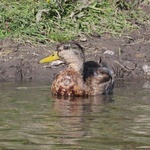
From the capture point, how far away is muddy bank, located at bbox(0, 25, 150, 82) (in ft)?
43.7

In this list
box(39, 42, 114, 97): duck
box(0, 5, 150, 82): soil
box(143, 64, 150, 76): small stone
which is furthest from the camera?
box(143, 64, 150, 76): small stone

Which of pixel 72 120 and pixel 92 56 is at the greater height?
pixel 92 56

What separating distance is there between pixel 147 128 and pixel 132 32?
20.8 feet

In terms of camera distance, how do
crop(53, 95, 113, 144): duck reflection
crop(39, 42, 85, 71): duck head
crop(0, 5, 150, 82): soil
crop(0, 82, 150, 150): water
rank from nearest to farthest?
crop(0, 82, 150, 150): water
crop(53, 95, 113, 144): duck reflection
crop(39, 42, 85, 71): duck head
crop(0, 5, 150, 82): soil

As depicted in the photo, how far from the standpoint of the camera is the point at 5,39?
14.0 metres

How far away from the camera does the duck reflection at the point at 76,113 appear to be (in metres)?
8.46

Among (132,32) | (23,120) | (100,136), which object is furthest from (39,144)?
(132,32)

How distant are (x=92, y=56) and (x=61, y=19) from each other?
1217 millimetres

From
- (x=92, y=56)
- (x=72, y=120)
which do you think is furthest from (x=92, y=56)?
(x=72, y=120)

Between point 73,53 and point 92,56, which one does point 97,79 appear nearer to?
point 73,53

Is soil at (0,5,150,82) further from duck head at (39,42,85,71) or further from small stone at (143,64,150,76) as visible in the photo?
duck head at (39,42,85,71)

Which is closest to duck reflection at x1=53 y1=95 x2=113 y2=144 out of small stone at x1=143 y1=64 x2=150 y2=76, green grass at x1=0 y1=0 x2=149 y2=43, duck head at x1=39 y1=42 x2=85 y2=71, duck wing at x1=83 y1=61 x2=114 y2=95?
duck wing at x1=83 y1=61 x2=114 y2=95

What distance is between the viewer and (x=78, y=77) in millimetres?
12062

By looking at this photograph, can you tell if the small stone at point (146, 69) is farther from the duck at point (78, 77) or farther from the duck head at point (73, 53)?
the duck head at point (73, 53)
